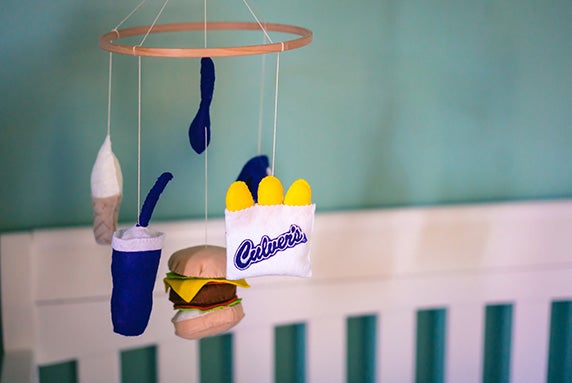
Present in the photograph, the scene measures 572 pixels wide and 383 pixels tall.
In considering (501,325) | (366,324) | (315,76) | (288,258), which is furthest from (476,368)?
(288,258)

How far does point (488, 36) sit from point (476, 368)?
64 cm

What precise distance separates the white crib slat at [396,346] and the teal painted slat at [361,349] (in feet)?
0.12

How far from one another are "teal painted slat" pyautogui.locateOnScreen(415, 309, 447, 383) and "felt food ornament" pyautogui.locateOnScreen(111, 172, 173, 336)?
0.78 metres

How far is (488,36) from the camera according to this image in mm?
1525

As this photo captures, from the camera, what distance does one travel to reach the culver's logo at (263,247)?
97 centimetres

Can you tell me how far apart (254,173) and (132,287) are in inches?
10.7

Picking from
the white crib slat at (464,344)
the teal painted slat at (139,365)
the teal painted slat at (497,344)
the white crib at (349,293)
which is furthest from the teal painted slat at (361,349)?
the teal painted slat at (139,365)

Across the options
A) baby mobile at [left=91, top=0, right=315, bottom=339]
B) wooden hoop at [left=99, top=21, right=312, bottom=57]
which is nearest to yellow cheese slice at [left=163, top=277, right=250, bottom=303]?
baby mobile at [left=91, top=0, right=315, bottom=339]

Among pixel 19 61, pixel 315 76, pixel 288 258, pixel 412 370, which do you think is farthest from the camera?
pixel 412 370

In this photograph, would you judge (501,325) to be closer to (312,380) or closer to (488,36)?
(312,380)

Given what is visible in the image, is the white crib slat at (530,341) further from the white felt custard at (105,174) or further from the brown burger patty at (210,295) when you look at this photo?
the white felt custard at (105,174)

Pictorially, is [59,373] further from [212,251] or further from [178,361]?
[212,251]

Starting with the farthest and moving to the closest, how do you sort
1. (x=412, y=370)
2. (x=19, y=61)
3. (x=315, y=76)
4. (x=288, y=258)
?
1. (x=412, y=370)
2. (x=315, y=76)
3. (x=19, y=61)
4. (x=288, y=258)

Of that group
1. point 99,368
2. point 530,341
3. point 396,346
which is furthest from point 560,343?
point 99,368
